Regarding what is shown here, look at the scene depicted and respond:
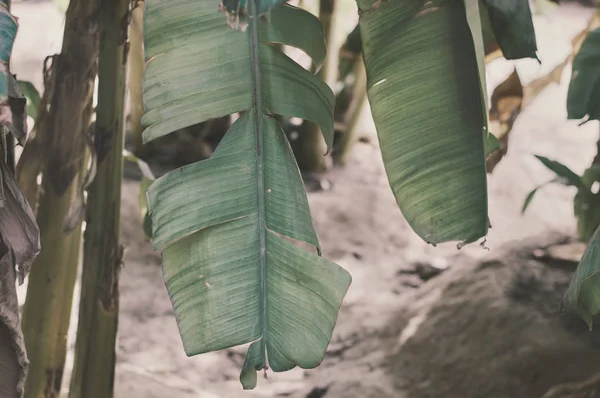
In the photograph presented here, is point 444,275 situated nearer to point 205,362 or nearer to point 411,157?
point 205,362

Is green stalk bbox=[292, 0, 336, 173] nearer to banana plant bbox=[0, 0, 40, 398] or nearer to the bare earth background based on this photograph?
the bare earth background

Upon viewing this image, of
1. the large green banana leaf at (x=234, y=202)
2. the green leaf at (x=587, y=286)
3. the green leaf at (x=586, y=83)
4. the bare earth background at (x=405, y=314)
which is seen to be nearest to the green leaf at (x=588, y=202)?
the bare earth background at (x=405, y=314)

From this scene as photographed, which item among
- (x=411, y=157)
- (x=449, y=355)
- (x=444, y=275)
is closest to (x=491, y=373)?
Result: (x=449, y=355)

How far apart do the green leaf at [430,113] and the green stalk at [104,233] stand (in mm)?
387

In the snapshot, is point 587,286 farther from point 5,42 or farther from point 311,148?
point 311,148

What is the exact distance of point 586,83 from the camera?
1104mm

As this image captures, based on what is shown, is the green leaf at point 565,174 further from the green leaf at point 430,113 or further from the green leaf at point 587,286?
the green leaf at point 430,113

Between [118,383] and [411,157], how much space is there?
878 mm

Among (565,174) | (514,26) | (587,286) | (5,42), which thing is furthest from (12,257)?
(565,174)

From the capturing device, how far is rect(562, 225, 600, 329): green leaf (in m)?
0.80

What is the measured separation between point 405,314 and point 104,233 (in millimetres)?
988

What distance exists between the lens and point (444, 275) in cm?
192

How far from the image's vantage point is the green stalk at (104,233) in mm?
919

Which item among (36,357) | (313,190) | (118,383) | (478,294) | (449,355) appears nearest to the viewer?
(36,357)
